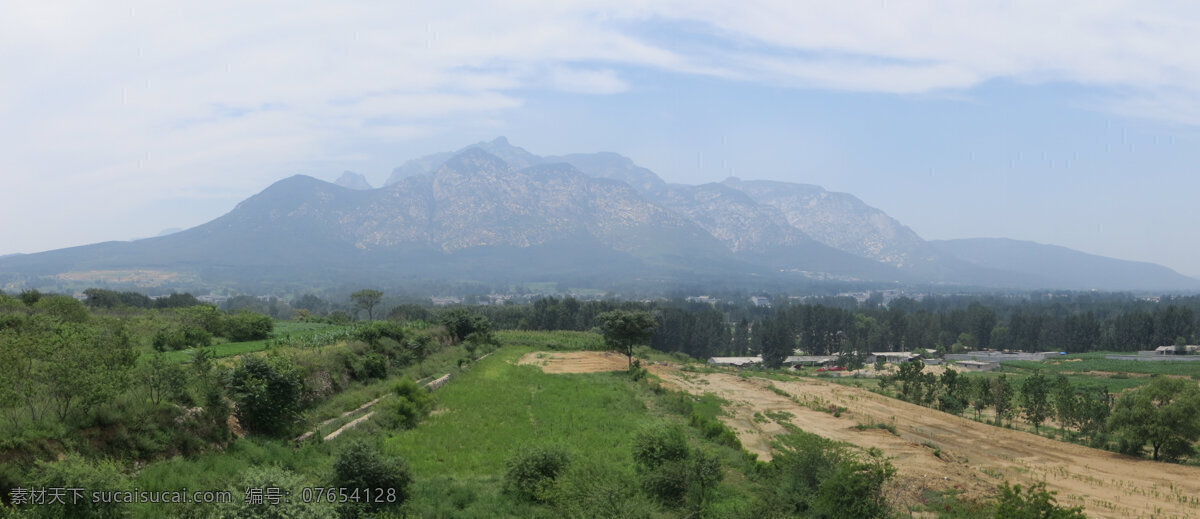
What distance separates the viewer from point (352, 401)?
25.4 meters

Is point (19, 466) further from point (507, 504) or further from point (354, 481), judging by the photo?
point (507, 504)

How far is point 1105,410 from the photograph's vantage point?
33.9 metres

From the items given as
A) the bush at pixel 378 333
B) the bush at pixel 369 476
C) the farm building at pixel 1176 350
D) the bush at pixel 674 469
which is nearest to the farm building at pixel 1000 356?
the farm building at pixel 1176 350

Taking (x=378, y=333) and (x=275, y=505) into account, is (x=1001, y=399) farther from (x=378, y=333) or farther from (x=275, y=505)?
(x=275, y=505)

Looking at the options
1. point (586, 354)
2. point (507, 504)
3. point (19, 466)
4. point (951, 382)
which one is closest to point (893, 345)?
point (951, 382)

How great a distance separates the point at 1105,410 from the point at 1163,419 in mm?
5393

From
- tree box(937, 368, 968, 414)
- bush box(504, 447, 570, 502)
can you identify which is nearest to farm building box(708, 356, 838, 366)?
tree box(937, 368, 968, 414)

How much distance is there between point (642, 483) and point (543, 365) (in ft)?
95.7

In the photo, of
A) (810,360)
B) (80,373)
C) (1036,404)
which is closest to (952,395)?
(1036,404)

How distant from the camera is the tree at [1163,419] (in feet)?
93.5

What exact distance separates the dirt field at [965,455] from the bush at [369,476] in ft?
46.6

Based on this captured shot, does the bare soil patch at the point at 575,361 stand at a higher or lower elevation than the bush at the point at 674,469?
lower

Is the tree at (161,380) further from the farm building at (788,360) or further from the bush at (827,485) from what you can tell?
the farm building at (788,360)

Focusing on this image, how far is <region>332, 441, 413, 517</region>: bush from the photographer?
13.2 metres
